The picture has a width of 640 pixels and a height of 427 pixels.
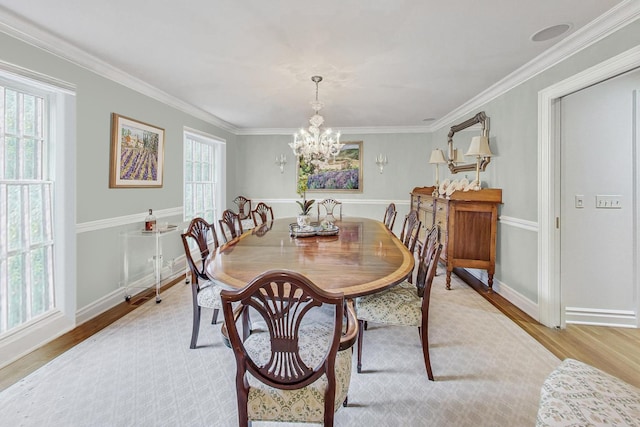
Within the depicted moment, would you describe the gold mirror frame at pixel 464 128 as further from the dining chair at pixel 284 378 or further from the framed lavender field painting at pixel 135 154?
the framed lavender field painting at pixel 135 154

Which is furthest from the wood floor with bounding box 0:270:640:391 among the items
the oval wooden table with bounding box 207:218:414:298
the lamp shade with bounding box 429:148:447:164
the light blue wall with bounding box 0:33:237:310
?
the lamp shade with bounding box 429:148:447:164

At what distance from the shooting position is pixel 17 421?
1.58 metres

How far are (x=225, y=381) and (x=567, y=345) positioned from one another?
2.58 m

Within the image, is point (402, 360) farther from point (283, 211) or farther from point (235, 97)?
point (283, 211)

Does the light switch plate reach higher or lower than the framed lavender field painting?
lower

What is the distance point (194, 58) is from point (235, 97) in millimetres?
1266

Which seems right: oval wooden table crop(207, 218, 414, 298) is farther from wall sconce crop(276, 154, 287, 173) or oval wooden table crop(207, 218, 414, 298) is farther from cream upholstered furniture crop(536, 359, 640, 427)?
wall sconce crop(276, 154, 287, 173)

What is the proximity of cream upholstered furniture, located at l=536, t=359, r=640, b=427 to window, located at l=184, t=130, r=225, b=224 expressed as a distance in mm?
4662

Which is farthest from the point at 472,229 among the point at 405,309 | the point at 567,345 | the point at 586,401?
the point at 586,401

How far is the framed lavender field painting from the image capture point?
3096 millimetres

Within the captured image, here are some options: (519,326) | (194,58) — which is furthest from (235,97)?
(519,326)

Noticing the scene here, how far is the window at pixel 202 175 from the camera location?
16.0ft

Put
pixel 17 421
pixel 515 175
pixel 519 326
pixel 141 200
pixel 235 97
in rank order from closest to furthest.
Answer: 1. pixel 17 421
2. pixel 519 326
3. pixel 515 175
4. pixel 141 200
5. pixel 235 97

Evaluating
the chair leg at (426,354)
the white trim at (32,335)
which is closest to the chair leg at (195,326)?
the white trim at (32,335)
